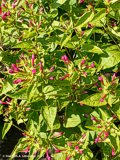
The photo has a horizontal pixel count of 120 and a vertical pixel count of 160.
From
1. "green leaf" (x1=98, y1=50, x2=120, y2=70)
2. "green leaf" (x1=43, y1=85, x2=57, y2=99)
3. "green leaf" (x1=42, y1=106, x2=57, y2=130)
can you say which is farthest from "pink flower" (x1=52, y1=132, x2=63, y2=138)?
"green leaf" (x1=98, y1=50, x2=120, y2=70)

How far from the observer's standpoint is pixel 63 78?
9.08ft

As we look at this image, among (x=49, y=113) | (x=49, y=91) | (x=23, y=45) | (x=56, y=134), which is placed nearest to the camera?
(x=49, y=91)

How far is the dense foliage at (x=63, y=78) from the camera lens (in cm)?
272

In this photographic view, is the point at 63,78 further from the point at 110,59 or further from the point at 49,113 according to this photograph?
the point at 110,59

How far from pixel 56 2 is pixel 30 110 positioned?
1278mm

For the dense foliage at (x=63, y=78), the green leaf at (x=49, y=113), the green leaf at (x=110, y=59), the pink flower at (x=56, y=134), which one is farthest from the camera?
the pink flower at (x=56, y=134)

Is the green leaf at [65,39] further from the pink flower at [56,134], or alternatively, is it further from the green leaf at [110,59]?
the pink flower at [56,134]

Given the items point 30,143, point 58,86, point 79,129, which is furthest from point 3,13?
point 79,129

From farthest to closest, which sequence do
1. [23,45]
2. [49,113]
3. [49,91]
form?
[23,45]
[49,113]
[49,91]

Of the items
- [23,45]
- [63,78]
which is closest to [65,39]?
[63,78]

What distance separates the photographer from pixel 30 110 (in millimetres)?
3438

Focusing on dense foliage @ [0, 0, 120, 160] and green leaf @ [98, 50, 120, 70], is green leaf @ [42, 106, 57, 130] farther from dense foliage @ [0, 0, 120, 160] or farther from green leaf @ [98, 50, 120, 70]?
green leaf @ [98, 50, 120, 70]

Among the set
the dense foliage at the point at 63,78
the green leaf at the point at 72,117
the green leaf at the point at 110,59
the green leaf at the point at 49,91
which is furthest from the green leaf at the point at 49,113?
the green leaf at the point at 110,59

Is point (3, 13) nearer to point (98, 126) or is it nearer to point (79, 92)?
point (79, 92)
